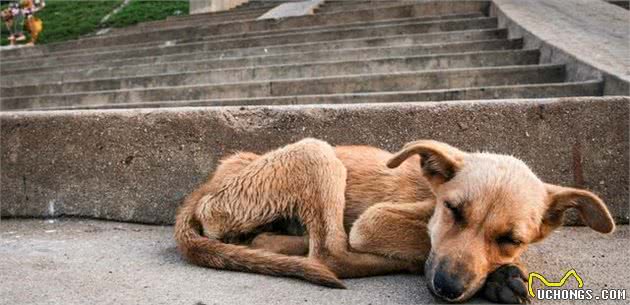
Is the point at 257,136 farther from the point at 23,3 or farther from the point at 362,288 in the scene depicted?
the point at 23,3

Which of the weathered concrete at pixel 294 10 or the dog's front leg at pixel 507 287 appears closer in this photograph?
the dog's front leg at pixel 507 287

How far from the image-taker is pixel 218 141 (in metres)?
5.53

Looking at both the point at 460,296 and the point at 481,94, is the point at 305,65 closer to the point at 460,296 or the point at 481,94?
the point at 481,94

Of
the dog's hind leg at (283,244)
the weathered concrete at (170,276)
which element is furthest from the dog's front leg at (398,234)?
the dog's hind leg at (283,244)

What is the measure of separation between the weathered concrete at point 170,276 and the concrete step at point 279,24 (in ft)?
27.0

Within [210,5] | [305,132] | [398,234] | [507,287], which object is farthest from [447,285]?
[210,5]

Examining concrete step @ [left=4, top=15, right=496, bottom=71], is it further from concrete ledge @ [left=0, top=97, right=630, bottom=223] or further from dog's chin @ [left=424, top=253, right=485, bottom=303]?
dog's chin @ [left=424, top=253, right=485, bottom=303]

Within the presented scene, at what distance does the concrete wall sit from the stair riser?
11.4m

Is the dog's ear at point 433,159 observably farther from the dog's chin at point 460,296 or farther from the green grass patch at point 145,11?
the green grass patch at point 145,11

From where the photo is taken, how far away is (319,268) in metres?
3.79

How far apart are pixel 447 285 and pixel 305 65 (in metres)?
6.30

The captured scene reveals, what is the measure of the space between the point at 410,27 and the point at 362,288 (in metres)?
8.10

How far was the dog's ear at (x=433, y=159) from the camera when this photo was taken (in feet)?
12.5

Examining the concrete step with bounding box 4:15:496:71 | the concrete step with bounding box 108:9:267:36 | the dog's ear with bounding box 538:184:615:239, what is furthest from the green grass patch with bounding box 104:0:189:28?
the dog's ear with bounding box 538:184:615:239
